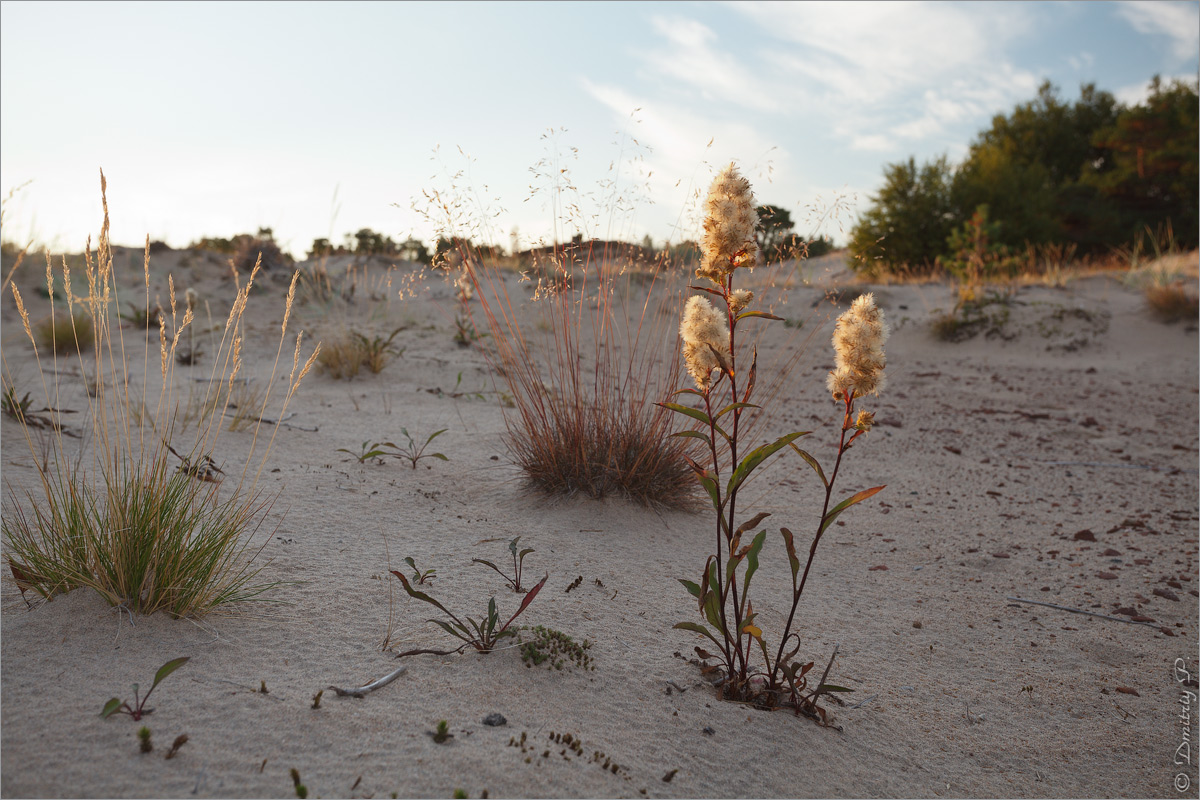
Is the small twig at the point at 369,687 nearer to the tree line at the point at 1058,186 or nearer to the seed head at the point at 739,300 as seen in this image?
the seed head at the point at 739,300

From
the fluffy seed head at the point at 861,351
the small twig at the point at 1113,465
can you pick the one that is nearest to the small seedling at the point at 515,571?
the fluffy seed head at the point at 861,351

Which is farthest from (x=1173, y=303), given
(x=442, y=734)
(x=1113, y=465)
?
(x=442, y=734)

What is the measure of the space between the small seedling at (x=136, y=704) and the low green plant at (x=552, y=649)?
833 mm

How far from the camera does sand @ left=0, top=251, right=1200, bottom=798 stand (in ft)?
4.94

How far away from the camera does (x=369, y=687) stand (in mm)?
1704

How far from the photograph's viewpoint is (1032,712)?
219 centimetres

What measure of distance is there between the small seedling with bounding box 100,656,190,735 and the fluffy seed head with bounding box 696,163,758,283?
1.46 meters

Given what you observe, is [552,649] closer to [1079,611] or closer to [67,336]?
[1079,611]

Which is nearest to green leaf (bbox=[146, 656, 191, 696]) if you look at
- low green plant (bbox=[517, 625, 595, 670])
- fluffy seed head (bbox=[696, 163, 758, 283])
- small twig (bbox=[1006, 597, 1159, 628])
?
low green plant (bbox=[517, 625, 595, 670])

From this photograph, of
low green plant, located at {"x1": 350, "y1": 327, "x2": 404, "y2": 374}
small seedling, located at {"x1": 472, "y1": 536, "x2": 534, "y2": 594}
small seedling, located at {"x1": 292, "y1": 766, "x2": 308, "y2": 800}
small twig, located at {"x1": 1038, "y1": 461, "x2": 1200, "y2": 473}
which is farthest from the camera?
low green plant, located at {"x1": 350, "y1": 327, "x2": 404, "y2": 374}

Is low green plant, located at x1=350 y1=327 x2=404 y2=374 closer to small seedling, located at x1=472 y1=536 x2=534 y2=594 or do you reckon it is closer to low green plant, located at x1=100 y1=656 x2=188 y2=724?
small seedling, located at x1=472 y1=536 x2=534 y2=594

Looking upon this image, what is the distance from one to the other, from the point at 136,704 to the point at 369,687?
1.56 ft

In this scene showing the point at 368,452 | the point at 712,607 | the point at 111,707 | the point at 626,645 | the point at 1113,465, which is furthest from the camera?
the point at 1113,465

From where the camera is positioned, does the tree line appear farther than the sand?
Yes
